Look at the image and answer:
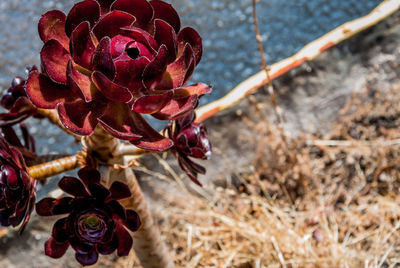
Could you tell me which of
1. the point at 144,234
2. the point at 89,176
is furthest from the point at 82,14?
the point at 144,234

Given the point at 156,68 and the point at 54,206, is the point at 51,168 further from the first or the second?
the point at 156,68

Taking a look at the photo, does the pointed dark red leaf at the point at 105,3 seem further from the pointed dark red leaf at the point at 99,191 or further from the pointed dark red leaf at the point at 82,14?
the pointed dark red leaf at the point at 99,191

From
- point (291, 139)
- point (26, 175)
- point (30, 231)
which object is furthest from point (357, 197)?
point (26, 175)

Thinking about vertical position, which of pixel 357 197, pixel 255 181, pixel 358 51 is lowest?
pixel 357 197

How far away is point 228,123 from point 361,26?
0.33 m

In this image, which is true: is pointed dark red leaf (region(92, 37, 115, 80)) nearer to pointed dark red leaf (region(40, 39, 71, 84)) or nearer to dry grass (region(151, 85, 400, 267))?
pointed dark red leaf (region(40, 39, 71, 84))

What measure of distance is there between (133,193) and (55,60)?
7.3 inches

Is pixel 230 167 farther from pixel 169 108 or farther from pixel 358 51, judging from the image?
pixel 169 108

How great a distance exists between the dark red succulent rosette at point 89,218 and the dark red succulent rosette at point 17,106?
9 centimetres

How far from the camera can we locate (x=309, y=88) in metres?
0.96

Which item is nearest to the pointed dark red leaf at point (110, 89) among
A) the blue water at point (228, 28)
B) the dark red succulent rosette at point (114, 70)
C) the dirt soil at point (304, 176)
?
the dark red succulent rosette at point (114, 70)

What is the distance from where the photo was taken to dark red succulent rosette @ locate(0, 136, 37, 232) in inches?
14.5

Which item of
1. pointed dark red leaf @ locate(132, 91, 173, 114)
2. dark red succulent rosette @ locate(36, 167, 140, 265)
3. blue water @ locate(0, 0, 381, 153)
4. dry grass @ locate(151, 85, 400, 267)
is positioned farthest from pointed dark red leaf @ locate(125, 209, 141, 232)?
blue water @ locate(0, 0, 381, 153)

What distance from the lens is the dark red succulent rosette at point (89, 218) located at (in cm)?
39
